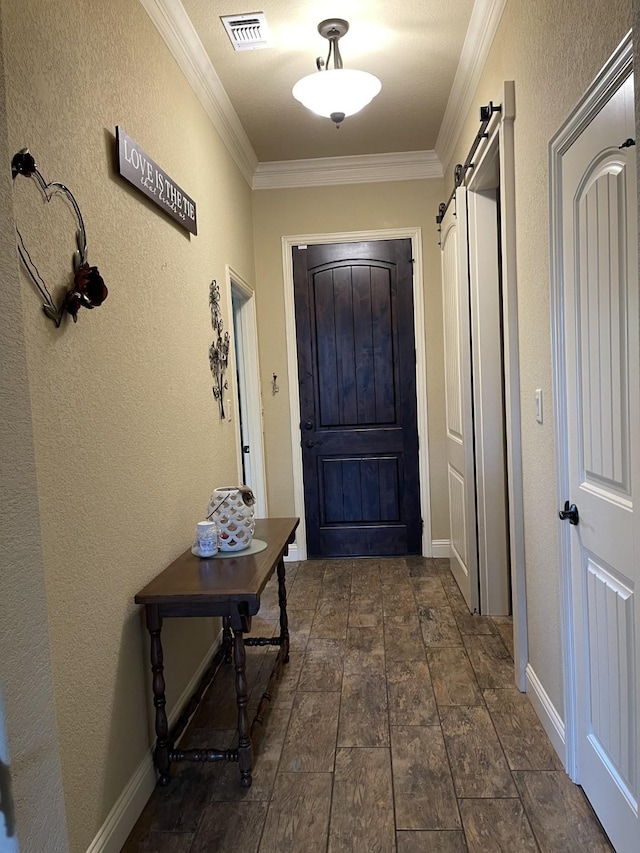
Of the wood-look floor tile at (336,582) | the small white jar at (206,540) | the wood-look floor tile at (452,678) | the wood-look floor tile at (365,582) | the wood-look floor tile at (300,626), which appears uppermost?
the small white jar at (206,540)

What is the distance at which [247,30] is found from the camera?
253 cm

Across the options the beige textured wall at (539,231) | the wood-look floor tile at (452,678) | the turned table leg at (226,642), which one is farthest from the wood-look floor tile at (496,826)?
the turned table leg at (226,642)

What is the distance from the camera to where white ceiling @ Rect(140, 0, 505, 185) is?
2441mm

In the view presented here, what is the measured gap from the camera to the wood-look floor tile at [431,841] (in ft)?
5.20

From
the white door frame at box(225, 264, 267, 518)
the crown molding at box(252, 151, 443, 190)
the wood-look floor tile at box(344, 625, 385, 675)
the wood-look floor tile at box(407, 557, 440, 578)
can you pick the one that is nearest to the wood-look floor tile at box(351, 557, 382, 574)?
the wood-look floor tile at box(407, 557, 440, 578)

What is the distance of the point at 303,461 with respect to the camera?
14.3 feet

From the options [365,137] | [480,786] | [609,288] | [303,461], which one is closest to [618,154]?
[609,288]

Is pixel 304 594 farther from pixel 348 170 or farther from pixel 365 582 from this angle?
pixel 348 170

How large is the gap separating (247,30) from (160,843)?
3019 millimetres

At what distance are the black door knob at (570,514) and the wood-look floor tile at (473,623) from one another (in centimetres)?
140

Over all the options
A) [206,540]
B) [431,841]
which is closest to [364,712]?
[431,841]

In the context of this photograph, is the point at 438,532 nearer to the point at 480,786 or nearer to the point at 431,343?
the point at 431,343

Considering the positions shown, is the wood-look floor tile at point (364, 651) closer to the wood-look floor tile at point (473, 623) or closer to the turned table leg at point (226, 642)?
the wood-look floor tile at point (473, 623)

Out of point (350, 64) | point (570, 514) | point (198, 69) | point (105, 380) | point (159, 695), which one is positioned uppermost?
point (350, 64)
